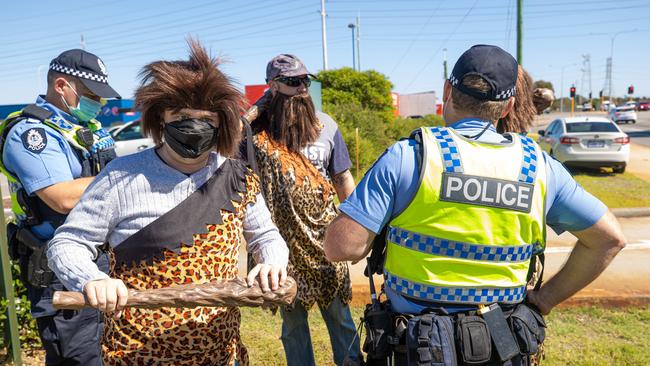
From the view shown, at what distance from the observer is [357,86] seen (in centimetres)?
2095

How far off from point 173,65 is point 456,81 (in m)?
1.05

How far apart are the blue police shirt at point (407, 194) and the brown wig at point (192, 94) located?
539 millimetres

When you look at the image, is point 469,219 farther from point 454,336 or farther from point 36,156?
point 36,156

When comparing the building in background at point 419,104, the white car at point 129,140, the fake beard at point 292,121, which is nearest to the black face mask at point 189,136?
the fake beard at point 292,121

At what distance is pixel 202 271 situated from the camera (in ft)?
6.26

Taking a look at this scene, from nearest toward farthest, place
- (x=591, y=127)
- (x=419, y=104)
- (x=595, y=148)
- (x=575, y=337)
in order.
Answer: (x=575, y=337), (x=595, y=148), (x=591, y=127), (x=419, y=104)

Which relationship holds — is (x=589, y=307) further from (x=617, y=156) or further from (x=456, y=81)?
(x=617, y=156)

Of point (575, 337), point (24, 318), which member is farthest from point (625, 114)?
point (24, 318)

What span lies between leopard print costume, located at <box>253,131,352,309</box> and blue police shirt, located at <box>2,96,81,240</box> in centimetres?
101

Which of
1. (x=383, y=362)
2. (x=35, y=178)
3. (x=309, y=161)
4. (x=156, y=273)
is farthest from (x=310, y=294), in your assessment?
(x=35, y=178)

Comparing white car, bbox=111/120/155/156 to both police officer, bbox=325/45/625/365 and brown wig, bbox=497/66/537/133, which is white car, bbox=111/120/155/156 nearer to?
brown wig, bbox=497/66/537/133

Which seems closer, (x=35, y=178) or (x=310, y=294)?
(x=35, y=178)

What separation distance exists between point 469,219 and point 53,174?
192 centimetres

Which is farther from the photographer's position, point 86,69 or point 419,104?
point 419,104
